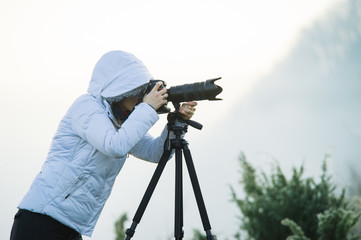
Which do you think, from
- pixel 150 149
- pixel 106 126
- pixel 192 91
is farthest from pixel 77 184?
pixel 192 91

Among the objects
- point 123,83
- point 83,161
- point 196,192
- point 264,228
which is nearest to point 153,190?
point 196,192

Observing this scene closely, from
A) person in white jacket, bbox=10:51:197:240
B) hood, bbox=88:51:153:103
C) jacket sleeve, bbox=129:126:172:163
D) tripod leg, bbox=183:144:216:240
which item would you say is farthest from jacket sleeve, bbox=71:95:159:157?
jacket sleeve, bbox=129:126:172:163

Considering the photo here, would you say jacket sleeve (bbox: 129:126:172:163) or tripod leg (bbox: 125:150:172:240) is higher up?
jacket sleeve (bbox: 129:126:172:163)

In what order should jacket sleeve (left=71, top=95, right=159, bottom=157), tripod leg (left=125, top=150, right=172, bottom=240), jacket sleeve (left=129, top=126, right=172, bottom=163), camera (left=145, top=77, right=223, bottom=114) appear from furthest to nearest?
jacket sleeve (left=129, top=126, right=172, bottom=163)
camera (left=145, top=77, right=223, bottom=114)
tripod leg (left=125, top=150, right=172, bottom=240)
jacket sleeve (left=71, top=95, right=159, bottom=157)

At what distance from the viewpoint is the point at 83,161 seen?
1859 mm

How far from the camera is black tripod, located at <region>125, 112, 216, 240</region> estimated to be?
1982mm

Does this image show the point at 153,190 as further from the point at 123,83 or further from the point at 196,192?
the point at 123,83

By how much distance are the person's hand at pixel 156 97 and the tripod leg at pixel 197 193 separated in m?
0.32

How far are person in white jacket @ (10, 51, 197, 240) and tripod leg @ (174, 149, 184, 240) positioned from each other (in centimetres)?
33

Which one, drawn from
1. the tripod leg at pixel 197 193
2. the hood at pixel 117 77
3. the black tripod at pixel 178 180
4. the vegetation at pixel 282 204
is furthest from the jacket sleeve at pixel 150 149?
the vegetation at pixel 282 204

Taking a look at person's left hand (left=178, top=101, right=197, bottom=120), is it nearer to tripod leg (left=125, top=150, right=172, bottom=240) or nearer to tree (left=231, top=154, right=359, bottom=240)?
tripod leg (left=125, top=150, right=172, bottom=240)

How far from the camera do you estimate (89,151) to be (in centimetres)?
188

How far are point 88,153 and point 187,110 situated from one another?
65cm

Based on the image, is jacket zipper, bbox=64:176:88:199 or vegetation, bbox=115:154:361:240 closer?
jacket zipper, bbox=64:176:88:199
